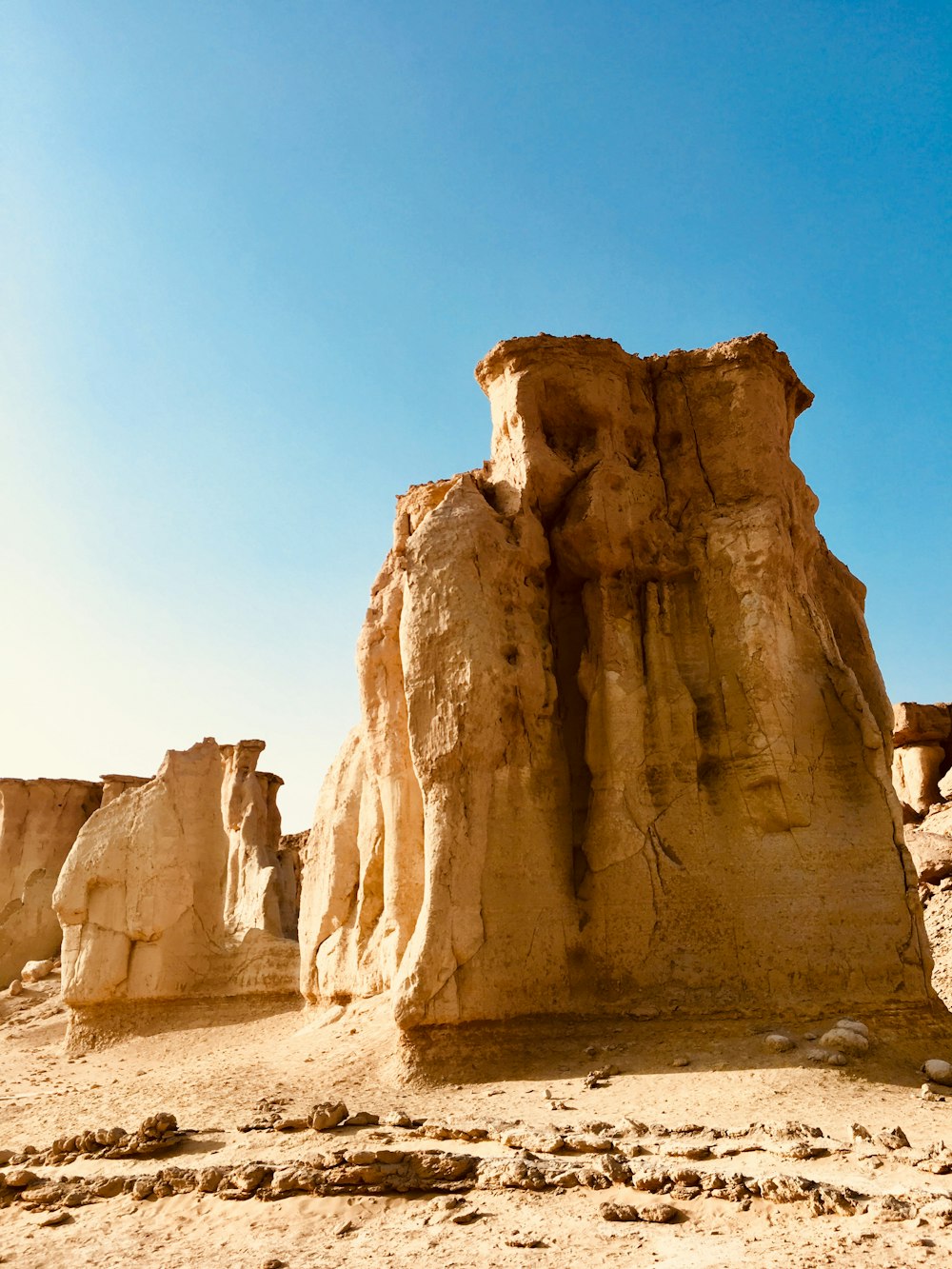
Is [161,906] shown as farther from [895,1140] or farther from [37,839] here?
[37,839]

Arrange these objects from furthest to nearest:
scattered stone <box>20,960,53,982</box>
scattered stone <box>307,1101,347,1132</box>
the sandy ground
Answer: scattered stone <box>20,960,53,982</box> < scattered stone <box>307,1101,347,1132</box> < the sandy ground

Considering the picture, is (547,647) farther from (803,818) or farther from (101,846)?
(101,846)

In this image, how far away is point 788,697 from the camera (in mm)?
10117

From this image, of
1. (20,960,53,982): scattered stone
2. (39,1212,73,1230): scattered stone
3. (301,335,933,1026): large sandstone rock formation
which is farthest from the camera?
(20,960,53,982): scattered stone

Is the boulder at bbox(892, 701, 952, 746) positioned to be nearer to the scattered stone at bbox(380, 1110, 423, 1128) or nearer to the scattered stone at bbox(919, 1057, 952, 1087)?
the scattered stone at bbox(919, 1057, 952, 1087)

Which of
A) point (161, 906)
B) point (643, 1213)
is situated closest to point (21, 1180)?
point (643, 1213)

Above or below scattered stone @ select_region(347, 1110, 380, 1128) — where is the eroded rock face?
above

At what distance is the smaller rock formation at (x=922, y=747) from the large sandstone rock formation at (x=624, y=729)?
1084cm

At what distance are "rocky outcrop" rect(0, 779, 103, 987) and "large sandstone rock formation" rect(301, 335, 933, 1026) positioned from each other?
48.3 feet

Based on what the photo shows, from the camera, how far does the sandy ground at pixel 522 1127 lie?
5074 mm

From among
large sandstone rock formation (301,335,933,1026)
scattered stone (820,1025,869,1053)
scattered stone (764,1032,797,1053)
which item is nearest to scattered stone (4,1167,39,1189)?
large sandstone rock formation (301,335,933,1026)

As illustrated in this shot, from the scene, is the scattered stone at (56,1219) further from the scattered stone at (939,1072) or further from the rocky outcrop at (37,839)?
the rocky outcrop at (37,839)

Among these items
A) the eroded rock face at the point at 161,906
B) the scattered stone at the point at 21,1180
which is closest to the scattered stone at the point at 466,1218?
the scattered stone at the point at 21,1180

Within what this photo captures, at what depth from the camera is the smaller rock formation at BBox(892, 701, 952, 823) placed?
21.8 m
